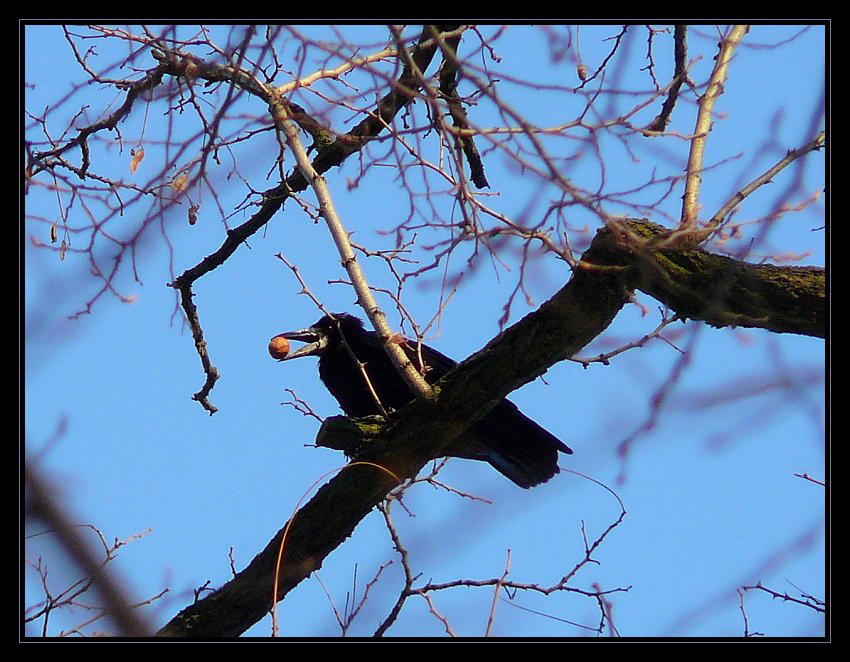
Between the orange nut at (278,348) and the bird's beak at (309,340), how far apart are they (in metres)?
0.28

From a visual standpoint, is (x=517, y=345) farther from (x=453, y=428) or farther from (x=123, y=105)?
(x=123, y=105)

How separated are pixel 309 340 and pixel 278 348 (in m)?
0.47

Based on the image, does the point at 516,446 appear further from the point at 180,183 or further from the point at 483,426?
the point at 180,183

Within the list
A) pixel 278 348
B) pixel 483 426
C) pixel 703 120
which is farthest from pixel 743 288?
pixel 278 348

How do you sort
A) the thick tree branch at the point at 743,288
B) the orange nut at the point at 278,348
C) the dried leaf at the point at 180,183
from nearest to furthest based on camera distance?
the thick tree branch at the point at 743,288, the dried leaf at the point at 180,183, the orange nut at the point at 278,348

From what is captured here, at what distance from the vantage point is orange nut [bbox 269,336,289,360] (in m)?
5.39

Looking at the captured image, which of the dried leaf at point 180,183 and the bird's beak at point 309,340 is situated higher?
the bird's beak at point 309,340

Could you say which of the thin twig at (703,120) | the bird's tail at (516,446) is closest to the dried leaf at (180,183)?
the thin twig at (703,120)

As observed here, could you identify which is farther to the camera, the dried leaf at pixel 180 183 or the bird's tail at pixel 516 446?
the bird's tail at pixel 516 446

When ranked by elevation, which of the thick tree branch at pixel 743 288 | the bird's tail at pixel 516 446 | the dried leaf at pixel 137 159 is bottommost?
the thick tree branch at pixel 743 288

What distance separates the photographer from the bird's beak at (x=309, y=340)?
577 cm

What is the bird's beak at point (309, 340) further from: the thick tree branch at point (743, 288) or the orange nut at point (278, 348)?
the thick tree branch at point (743, 288)
